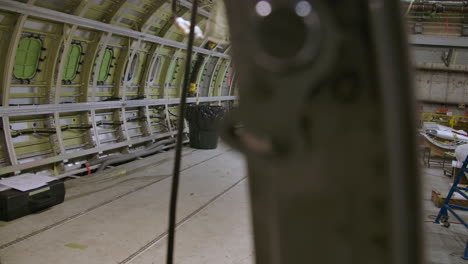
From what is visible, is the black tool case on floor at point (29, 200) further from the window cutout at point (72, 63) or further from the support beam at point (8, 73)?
the window cutout at point (72, 63)

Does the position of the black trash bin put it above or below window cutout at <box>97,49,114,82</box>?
below

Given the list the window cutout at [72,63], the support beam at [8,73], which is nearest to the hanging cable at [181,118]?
the support beam at [8,73]

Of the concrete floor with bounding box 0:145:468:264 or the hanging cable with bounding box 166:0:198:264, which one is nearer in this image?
the hanging cable with bounding box 166:0:198:264

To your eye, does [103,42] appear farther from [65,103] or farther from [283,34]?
[283,34]

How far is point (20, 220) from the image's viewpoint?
480 cm

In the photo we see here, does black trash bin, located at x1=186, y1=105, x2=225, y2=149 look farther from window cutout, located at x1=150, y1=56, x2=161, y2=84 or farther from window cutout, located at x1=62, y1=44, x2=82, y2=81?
window cutout, located at x1=62, y1=44, x2=82, y2=81

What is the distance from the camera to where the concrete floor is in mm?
4027

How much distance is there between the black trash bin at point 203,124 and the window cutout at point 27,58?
4381 millimetres

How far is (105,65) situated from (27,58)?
2.01 meters

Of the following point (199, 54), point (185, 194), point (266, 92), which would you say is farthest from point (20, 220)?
point (199, 54)

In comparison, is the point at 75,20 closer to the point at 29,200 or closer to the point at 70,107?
the point at 70,107

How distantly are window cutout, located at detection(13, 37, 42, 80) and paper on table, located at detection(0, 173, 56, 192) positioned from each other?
191 centimetres

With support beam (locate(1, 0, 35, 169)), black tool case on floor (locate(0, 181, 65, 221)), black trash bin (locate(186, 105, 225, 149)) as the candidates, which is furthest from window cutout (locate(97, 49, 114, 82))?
black tool case on floor (locate(0, 181, 65, 221))

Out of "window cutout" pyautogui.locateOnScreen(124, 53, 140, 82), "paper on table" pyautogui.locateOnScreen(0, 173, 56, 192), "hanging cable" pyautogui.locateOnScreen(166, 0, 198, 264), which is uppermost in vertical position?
"window cutout" pyautogui.locateOnScreen(124, 53, 140, 82)
